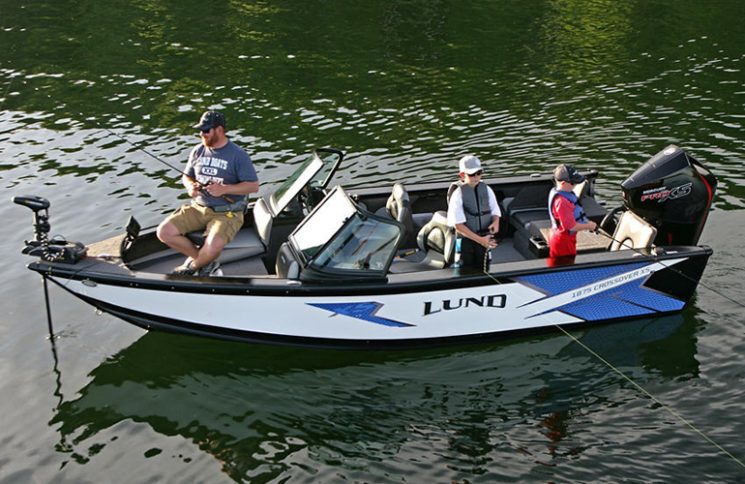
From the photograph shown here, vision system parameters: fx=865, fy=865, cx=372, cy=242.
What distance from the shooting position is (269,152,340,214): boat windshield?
10922mm

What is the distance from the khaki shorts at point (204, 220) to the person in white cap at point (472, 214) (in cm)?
258

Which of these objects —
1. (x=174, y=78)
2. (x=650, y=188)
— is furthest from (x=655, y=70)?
(x=174, y=78)

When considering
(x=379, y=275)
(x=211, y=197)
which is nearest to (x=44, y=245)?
(x=211, y=197)

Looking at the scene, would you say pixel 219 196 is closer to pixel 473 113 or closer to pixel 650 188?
pixel 650 188

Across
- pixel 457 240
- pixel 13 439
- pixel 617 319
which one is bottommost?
pixel 13 439

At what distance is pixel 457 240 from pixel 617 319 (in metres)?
2.32

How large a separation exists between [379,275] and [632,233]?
10.8 ft

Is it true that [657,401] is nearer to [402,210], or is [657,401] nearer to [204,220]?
[402,210]

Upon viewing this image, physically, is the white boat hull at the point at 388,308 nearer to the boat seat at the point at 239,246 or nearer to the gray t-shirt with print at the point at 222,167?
the boat seat at the point at 239,246

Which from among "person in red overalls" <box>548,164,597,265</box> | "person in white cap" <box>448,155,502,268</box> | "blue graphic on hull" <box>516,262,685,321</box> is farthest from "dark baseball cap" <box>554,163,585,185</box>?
"blue graphic on hull" <box>516,262,685,321</box>

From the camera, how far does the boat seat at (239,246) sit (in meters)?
10.4

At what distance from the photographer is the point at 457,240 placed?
9930 millimetres

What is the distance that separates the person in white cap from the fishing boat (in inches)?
6.9

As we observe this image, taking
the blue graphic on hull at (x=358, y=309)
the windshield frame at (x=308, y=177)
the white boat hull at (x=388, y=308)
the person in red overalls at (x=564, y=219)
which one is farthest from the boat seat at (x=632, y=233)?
the windshield frame at (x=308, y=177)
